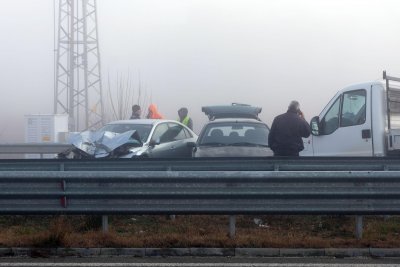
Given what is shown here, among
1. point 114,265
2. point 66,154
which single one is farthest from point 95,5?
point 114,265

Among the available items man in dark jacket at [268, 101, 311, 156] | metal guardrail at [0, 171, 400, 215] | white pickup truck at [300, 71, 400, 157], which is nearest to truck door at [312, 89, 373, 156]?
white pickup truck at [300, 71, 400, 157]

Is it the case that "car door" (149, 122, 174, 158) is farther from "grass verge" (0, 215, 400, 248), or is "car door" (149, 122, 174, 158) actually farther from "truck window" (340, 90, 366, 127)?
"grass verge" (0, 215, 400, 248)

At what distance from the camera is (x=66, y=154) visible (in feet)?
51.5

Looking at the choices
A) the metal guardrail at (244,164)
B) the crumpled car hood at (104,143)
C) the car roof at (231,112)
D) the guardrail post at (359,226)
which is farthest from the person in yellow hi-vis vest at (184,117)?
the guardrail post at (359,226)

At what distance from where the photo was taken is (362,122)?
1297cm

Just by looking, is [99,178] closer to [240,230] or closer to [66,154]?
[240,230]

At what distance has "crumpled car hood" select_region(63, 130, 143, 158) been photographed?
1473 centimetres

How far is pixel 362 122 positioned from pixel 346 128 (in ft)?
1.54

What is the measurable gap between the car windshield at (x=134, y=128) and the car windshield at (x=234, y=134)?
1387mm

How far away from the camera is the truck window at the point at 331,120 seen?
1373 cm

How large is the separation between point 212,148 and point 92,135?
Answer: 8.60ft

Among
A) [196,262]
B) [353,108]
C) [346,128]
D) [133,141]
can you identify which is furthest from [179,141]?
[196,262]

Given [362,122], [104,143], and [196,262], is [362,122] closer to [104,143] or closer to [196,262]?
[104,143]

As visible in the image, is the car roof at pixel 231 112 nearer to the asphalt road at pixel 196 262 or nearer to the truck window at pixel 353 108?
the truck window at pixel 353 108
